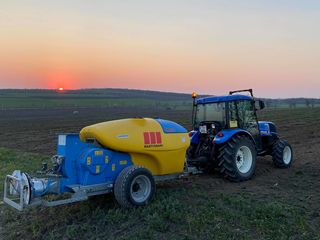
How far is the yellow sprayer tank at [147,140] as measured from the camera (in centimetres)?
705

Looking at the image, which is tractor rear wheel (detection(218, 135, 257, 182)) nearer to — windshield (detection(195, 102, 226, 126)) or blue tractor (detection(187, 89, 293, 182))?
blue tractor (detection(187, 89, 293, 182))

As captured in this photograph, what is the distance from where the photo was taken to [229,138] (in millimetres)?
9062

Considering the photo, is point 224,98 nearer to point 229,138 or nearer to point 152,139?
point 229,138

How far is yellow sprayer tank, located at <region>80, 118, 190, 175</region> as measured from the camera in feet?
23.1

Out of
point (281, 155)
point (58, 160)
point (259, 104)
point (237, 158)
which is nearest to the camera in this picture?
point (58, 160)

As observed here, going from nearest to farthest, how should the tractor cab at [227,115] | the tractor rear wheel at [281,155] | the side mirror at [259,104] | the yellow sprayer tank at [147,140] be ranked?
the yellow sprayer tank at [147,140] → the tractor cab at [227,115] → the side mirror at [259,104] → the tractor rear wheel at [281,155]

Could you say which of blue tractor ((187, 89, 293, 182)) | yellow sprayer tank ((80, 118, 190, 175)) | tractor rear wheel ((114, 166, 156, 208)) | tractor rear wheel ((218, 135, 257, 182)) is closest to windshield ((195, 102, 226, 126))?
blue tractor ((187, 89, 293, 182))

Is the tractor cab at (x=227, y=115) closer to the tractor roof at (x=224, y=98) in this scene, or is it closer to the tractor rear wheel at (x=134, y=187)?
the tractor roof at (x=224, y=98)

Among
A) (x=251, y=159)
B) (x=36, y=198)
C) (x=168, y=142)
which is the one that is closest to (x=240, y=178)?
(x=251, y=159)

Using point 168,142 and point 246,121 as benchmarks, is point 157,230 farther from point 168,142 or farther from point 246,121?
point 246,121

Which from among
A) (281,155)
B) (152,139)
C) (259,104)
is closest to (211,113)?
(259,104)

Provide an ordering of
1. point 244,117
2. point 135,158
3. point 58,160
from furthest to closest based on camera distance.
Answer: point 244,117
point 135,158
point 58,160

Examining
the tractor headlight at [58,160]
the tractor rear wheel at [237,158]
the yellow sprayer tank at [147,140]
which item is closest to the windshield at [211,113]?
the tractor rear wheel at [237,158]

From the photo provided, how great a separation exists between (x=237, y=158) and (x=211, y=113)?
4.32 feet
